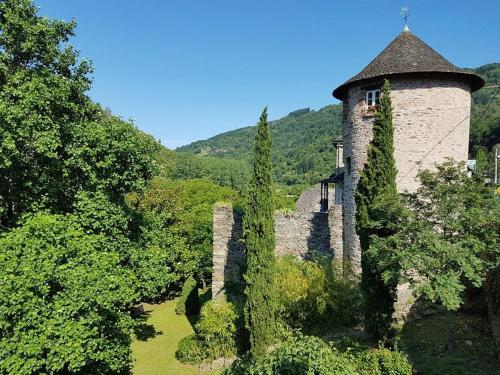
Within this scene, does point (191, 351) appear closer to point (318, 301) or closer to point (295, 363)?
point (318, 301)

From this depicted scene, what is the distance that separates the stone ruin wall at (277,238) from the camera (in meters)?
18.4

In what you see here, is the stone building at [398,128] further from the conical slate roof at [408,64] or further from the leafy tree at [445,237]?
the leafy tree at [445,237]

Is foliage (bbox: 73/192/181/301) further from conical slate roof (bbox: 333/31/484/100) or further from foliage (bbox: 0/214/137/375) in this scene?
conical slate roof (bbox: 333/31/484/100)

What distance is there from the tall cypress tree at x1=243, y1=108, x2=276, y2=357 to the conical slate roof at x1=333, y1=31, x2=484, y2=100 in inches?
197

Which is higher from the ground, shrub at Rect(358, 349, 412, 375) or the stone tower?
the stone tower

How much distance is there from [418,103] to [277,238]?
351 inches

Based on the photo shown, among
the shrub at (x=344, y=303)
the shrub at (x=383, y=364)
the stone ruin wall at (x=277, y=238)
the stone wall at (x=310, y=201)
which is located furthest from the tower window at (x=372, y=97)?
the stone wall at (x=310, y=201)

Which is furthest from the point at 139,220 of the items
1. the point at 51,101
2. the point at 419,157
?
the point at 419,157

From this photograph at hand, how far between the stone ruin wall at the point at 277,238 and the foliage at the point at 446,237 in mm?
6886

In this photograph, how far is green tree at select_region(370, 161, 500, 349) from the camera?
9703 mm

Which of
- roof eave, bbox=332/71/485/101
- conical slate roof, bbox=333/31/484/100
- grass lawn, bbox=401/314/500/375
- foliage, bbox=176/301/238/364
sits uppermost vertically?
conical slate roof, bbox=333/31/484/100

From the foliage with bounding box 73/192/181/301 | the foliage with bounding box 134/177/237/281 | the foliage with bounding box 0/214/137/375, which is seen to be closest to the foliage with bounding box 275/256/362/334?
the foliage with bounding box 73/192/181/301

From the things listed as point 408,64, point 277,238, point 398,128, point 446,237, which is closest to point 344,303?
point 277,238

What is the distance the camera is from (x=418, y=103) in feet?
50.9
